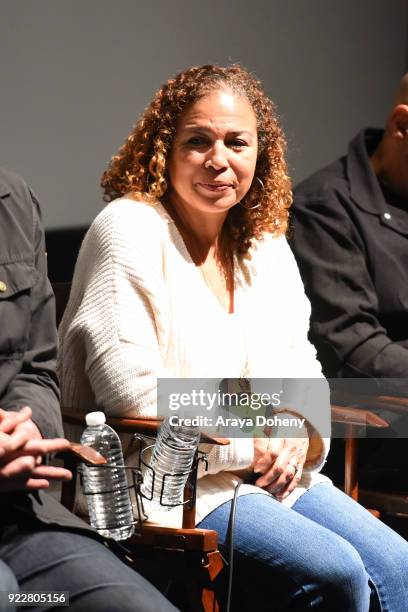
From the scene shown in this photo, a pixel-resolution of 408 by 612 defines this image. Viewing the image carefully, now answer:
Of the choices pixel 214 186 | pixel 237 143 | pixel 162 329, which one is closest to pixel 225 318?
pixel 162 329

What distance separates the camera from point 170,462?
2.54 metres

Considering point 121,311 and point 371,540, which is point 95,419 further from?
point 371,540

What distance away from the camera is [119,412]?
8.58ft

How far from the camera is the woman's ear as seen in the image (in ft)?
11.9

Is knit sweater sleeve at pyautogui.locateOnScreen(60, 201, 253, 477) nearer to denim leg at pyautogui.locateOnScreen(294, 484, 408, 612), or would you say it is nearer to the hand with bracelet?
the hand with bracelet

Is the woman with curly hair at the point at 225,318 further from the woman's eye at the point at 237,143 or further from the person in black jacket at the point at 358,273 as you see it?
the person in black jacket at the point at 358,273

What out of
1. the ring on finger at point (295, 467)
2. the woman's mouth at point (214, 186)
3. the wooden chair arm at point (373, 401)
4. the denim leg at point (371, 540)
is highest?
the woman's mouth at point (214, 186)

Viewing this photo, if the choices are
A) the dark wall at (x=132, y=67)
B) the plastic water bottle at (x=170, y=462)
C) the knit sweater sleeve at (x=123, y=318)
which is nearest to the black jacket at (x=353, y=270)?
the dark wall at (x=132, y=67)

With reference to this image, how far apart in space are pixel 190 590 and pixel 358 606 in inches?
15.3

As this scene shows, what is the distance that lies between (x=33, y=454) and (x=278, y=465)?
2.75ft

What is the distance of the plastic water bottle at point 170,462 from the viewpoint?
2.49m

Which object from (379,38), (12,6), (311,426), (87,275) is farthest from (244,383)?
(379,38)

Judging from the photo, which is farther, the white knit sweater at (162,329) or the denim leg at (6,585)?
the white knit sweater at (162,329)

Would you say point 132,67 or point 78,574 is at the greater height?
point 132,67
